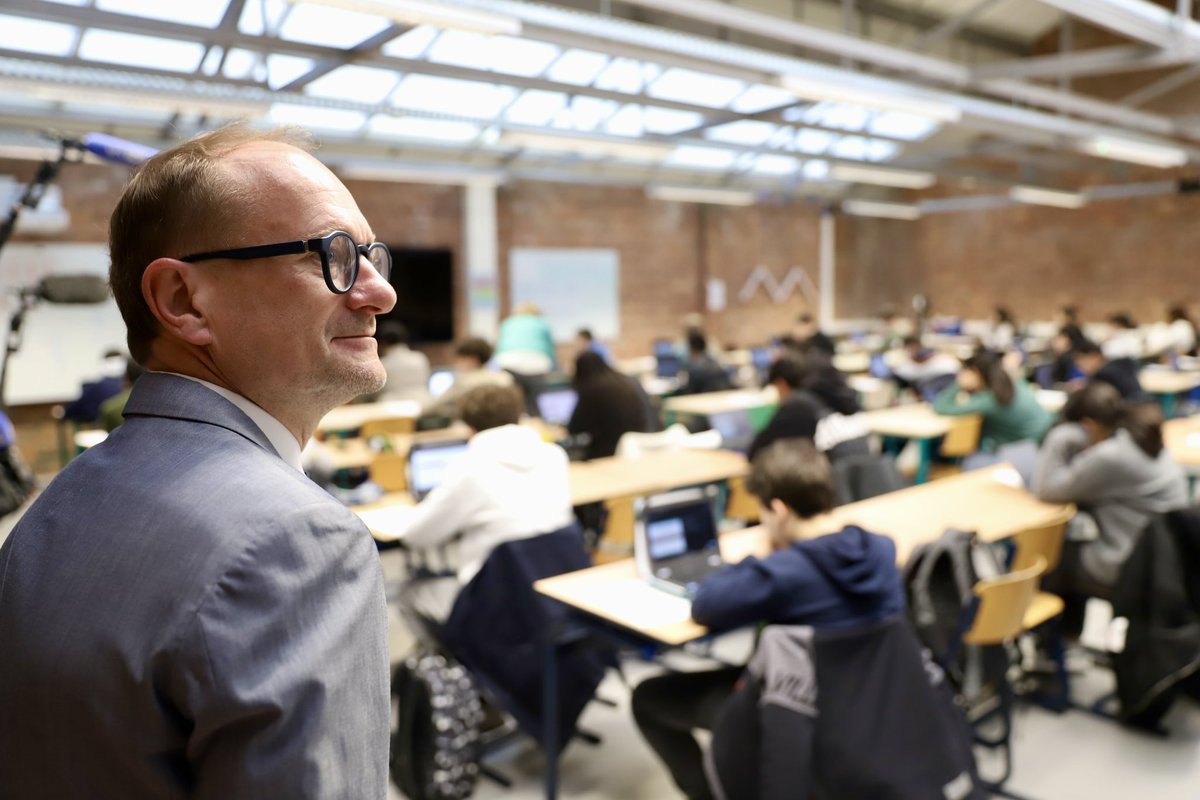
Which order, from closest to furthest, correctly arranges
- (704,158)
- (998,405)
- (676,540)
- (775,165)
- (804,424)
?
1. (676,540)
2. (804,424)
3. (998,405)
4. (704,158)
5. (775,165)

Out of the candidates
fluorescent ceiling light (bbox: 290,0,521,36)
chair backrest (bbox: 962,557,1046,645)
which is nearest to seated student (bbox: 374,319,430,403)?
fluorescent ceiling light (bbox: 290,0,521,36)

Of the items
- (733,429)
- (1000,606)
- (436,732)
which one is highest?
(733,429)

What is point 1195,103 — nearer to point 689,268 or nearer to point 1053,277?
point 1053,277

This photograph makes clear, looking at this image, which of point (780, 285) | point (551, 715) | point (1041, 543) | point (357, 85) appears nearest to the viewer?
point (551, 715)

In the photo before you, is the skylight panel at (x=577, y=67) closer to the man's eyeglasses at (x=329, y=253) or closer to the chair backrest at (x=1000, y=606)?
the chair backrest at (x=1000, y=606)

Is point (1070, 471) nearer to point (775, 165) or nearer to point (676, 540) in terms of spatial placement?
point (676, 540)

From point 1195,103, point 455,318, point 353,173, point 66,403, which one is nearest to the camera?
point 66,403

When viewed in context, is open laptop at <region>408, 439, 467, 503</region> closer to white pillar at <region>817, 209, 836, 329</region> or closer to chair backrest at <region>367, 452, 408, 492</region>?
chair backrest at <region>367, 452, 408, 492</region>

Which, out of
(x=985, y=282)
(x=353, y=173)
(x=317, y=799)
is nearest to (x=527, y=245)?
(x=353, y=173)

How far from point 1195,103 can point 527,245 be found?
33.5 ft

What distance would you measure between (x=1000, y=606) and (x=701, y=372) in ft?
19.0

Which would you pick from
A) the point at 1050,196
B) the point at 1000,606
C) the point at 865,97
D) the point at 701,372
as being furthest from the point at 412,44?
the point at 1050,196

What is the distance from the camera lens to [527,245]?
39.2ft

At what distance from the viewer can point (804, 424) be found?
4371mm
